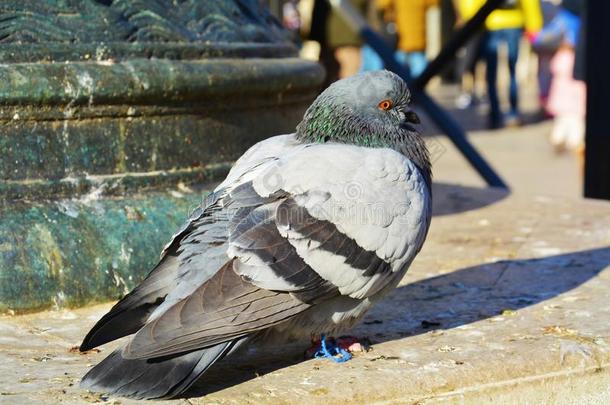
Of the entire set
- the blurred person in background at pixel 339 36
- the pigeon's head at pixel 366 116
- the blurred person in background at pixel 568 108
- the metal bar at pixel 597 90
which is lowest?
the blurred person in background at pixel 568 108

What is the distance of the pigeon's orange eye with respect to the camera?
353cm

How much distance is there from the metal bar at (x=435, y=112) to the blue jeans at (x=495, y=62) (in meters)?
7.35

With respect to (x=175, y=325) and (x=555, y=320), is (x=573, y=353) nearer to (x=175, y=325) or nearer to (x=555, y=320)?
(x=555, y=320)

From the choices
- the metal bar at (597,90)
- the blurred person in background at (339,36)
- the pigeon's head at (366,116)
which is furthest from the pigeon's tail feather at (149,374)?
the blurred person in background at (339,36)

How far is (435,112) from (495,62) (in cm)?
833

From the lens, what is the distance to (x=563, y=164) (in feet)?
37.0

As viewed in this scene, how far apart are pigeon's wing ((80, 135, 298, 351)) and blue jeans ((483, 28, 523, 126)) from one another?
11629 mm

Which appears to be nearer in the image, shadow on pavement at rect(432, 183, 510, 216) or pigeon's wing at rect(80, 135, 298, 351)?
pigeon's wing at rect(80, 135, 298, 351)

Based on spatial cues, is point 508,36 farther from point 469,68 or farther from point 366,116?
point 366,116

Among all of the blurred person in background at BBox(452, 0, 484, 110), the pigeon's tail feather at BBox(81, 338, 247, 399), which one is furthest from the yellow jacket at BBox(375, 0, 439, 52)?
the pigeon's tail feather at BBox(81, 338, 247, 399)

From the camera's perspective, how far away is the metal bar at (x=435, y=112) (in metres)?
6.97

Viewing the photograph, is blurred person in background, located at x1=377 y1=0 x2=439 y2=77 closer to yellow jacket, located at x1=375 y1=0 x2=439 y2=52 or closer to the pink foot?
yellow jacket, located at x1=375 y1=0 x2=439 y2=52

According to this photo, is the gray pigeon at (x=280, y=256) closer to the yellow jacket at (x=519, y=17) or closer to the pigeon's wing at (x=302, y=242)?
the pigeon's wing at (x=302, y=242)

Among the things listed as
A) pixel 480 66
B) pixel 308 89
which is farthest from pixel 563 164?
pixel 480 66
